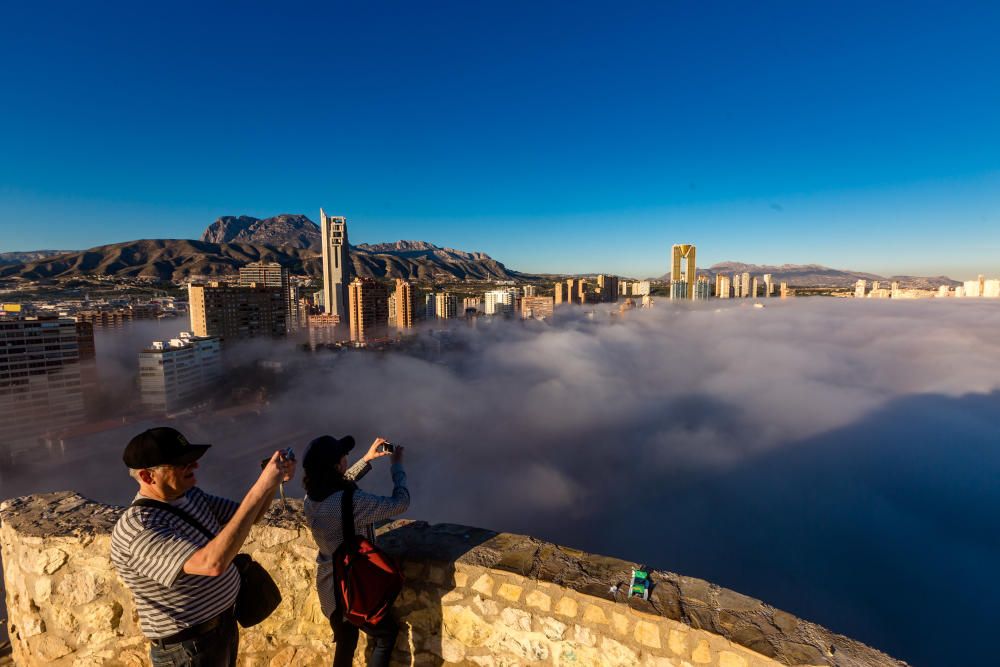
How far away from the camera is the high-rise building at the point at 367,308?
75.1 m

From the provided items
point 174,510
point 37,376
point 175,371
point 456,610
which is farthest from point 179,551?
point 175,371

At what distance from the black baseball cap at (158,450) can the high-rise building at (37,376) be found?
58.5m

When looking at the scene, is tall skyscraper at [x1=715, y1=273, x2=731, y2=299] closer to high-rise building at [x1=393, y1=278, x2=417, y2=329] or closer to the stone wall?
high-rise building at [x1=393, y1=278, x2=417, y2=329]

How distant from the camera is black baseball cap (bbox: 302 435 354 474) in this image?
6.84 ft

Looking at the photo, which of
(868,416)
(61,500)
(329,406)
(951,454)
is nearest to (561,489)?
(329,406)

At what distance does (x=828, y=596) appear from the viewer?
144 feet

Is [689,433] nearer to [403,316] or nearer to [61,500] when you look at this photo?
[403,316]

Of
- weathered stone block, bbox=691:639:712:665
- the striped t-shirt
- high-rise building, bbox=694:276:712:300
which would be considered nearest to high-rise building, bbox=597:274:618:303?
high-rise building, bbox=694:276:712:300

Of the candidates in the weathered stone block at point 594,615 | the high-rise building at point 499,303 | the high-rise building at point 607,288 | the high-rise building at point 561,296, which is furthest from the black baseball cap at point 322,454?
the high-rise building at point 607,288

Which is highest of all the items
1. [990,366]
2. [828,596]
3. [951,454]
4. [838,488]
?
[990,366]

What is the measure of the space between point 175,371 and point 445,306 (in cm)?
5802

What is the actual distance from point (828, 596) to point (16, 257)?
872 feet

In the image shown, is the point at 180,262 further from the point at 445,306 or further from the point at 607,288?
the point at 607,288

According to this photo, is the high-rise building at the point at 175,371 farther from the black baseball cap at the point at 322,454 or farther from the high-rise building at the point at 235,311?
the black baseball cap at the point at 322,454
